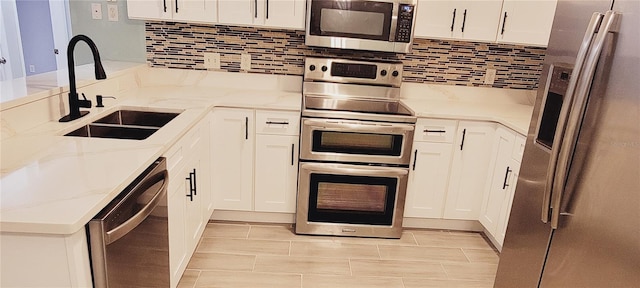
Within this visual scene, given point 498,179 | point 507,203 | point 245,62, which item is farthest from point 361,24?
point 507,203

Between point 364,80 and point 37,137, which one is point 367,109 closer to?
point 364,80

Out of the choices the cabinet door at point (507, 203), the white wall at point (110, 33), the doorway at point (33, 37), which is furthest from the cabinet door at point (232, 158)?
the doorway at point (33, 37)

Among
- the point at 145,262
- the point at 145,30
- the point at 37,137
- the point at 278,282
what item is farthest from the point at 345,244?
the point at 145,30

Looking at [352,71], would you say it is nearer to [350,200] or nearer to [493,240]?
[350,200]

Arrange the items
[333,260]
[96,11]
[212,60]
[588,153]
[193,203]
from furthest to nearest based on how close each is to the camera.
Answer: [212,60] → [96,11] → [333,260] → [193,203] → [588,153]

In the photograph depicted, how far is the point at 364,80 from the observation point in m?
2.88

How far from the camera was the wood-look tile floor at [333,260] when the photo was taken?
2225 mm

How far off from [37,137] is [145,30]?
152cm

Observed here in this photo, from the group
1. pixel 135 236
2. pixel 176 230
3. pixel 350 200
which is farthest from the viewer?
pixel 350 200

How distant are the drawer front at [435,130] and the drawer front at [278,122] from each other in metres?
0.76

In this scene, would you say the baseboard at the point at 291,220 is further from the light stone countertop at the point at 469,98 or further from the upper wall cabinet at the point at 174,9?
the upper wall cabinet at the point at 174,9

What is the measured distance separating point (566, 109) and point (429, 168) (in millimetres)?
1492

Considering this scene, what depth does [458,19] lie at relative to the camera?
262 centimetres

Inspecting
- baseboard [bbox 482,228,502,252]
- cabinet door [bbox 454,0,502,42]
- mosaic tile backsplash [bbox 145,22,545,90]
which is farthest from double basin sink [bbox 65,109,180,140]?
baseboard [bbox 482,228,502,252]
